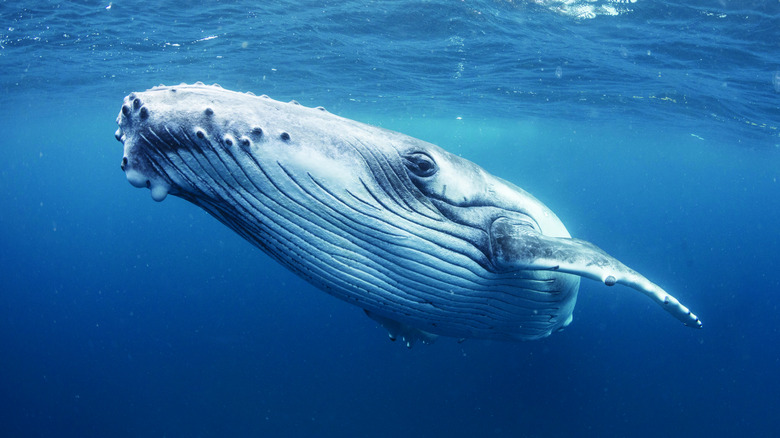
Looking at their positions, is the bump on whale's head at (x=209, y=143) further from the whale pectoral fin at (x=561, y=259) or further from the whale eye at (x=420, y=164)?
the whale pectoral fin at (x=561, y=259)

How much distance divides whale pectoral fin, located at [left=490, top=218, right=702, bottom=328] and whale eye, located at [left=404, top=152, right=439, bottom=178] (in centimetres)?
76

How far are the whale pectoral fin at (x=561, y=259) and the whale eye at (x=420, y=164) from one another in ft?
2.49

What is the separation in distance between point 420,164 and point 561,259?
1.28m

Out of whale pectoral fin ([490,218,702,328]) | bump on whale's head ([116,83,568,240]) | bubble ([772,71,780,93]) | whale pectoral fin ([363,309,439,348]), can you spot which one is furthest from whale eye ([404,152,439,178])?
bubble ([772,71,780,93])

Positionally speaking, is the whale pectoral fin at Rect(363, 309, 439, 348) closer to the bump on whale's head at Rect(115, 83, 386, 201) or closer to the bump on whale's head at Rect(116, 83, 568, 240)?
the bump on whale's head at Rect(116, 83, 568, 240)

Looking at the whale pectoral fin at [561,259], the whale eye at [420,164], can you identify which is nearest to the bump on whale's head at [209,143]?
the whale eye at [420,164]

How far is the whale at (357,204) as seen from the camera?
99.9 inches

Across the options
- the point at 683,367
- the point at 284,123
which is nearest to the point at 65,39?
the point at 284,123

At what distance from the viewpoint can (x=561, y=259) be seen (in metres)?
3.29

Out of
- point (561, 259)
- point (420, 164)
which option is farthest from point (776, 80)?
point (420, 164)

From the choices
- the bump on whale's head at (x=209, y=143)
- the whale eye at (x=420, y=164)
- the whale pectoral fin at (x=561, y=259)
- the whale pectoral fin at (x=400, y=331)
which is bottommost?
the whale pectoral fin at (x=400, y=331)

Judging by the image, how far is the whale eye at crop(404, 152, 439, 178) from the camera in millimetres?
3412

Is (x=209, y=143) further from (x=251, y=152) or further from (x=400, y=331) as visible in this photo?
(x=400, y=331)

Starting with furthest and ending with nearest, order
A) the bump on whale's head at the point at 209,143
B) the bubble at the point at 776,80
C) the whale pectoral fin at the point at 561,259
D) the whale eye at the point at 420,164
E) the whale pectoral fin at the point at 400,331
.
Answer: the bubble at the point at 776,80
the whale pectoral fin at the point at 400,331
the whale eye at the point at 420,164
the whale pectoral fin at the point at 561,259
the bump on whale's head at the point at 209,143
